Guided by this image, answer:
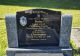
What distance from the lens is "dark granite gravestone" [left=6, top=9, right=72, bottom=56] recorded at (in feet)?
15.3

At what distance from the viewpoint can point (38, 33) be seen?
478 cm

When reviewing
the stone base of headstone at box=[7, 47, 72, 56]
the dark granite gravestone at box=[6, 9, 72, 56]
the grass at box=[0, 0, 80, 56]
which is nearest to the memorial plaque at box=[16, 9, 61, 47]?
the dark granite gravestone at box=[6, 9, 72, 56]

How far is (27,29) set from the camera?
4.74m

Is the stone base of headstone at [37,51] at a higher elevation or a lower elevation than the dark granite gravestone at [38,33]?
lower

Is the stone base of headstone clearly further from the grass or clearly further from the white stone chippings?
the grass

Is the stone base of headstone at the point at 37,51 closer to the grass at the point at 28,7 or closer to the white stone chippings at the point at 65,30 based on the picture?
the white stone chippings at the point at 65,30

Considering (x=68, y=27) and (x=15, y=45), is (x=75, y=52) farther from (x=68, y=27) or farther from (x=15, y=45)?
(x=15, y=45)

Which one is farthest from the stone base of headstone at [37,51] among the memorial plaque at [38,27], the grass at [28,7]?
the grass at [28,7]

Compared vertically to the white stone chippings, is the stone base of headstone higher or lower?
lower

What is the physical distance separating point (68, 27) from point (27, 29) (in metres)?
0.88

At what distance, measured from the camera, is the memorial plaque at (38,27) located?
466 cm

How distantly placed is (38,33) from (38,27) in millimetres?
137

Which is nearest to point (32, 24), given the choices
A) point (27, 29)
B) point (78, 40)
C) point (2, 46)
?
point (27, 29)

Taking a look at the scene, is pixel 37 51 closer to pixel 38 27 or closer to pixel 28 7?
pixel 38 27
